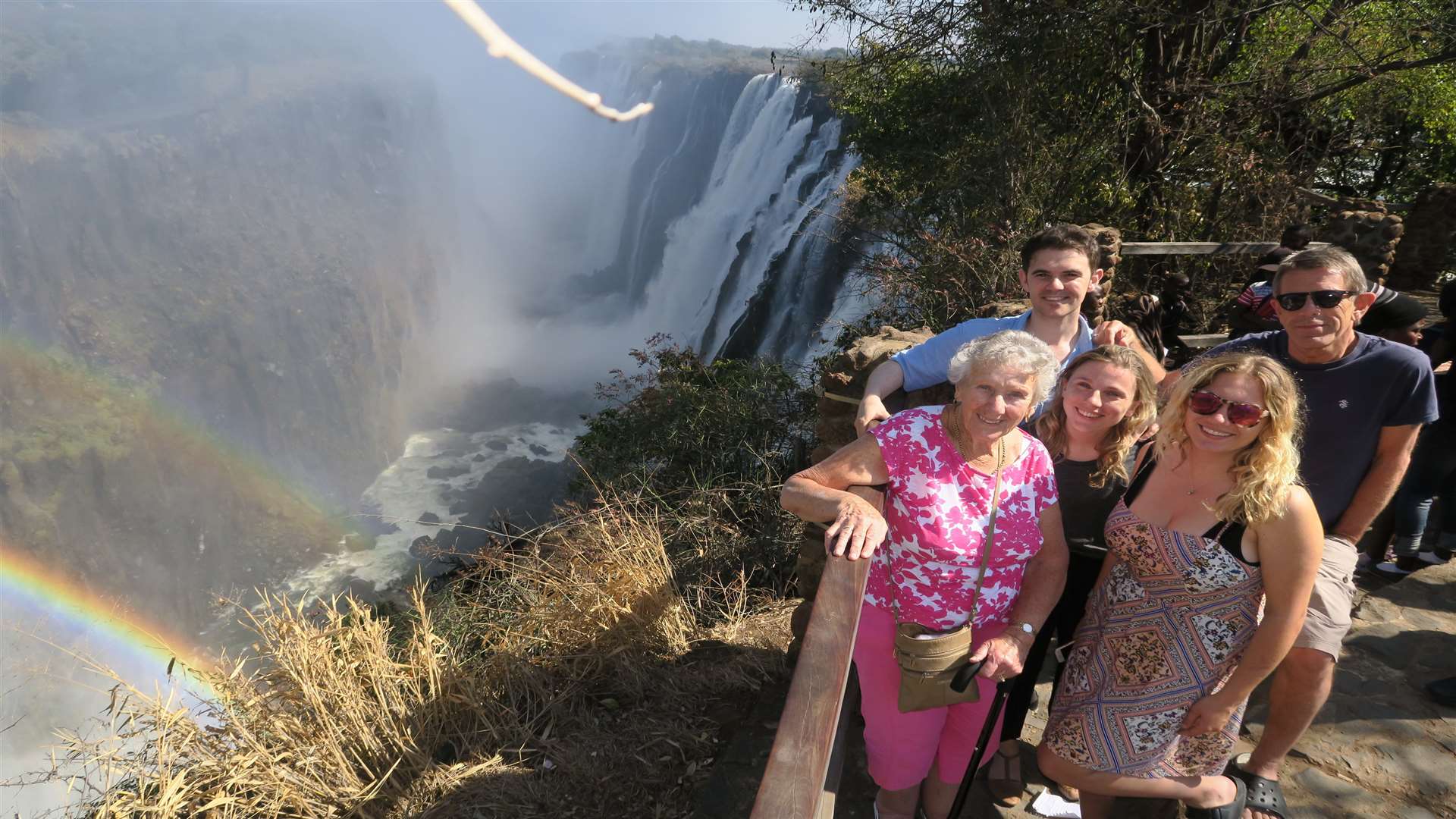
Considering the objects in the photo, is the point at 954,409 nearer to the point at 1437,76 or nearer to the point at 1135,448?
the point at 1135,448

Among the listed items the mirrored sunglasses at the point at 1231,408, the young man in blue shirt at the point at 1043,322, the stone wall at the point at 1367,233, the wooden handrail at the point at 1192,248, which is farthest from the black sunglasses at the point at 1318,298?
the wooden handrail at the point at 1192,248

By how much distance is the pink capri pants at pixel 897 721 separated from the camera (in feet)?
5.93

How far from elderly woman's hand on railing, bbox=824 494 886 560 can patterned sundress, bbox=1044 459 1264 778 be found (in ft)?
2.10

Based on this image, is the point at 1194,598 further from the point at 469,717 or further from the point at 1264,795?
the point at 469,717

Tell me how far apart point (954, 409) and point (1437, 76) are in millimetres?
10560

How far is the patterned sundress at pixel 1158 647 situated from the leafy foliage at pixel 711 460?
217 centimetres

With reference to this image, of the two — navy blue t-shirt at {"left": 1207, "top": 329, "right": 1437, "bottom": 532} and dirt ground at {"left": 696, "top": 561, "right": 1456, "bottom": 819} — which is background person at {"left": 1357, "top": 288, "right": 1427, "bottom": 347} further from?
dirt ground at {"left": 696, "top": 561, "right": 1456, "bottom": 819}

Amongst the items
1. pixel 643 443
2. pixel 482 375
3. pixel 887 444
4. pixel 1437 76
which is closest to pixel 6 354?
pixel 482 375

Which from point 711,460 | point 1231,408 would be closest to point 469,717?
point 1231,408

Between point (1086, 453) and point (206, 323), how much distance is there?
28454 mm

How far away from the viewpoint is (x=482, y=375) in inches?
969

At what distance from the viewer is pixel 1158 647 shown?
1.71 meters

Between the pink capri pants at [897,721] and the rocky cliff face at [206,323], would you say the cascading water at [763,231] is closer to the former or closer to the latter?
the pink capri pants at [897,721]

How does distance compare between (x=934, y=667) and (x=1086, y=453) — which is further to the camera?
(x=1086, y=453)
